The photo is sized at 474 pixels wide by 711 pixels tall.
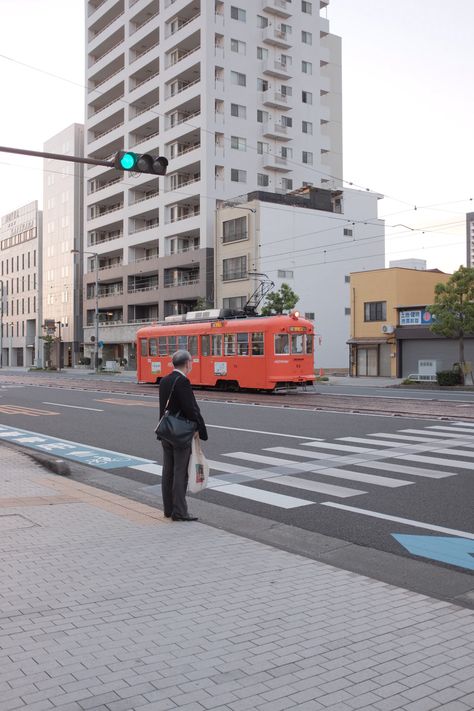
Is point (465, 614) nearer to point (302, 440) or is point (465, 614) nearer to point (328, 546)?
point (328, 546)

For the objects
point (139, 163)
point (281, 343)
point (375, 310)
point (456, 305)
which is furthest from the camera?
point (375, 310)

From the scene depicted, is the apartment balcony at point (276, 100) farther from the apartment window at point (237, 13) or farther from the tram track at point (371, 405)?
the tram track at point (371, 405)

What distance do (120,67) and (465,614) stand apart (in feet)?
250

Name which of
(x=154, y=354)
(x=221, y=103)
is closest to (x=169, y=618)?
(x=154, y=354)

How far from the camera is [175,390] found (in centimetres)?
702

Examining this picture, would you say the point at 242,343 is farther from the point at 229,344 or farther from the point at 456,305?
the point at 456,305

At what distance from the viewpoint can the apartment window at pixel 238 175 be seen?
59.5 m

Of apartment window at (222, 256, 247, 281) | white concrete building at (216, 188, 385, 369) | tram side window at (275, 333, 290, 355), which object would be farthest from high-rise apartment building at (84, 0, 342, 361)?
tram side window at (275, 333, 290, 355)

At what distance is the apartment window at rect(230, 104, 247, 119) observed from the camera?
59800 millimetres

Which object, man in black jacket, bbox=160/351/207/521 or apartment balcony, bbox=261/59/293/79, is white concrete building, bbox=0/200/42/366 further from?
man in black jacket, bbox=160/351/207/521

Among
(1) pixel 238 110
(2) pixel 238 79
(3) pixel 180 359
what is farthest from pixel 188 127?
(3) pixel 180 359

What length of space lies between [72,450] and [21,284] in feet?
302

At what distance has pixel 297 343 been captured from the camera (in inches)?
1062

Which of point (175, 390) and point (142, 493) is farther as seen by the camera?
point (142, 493)
